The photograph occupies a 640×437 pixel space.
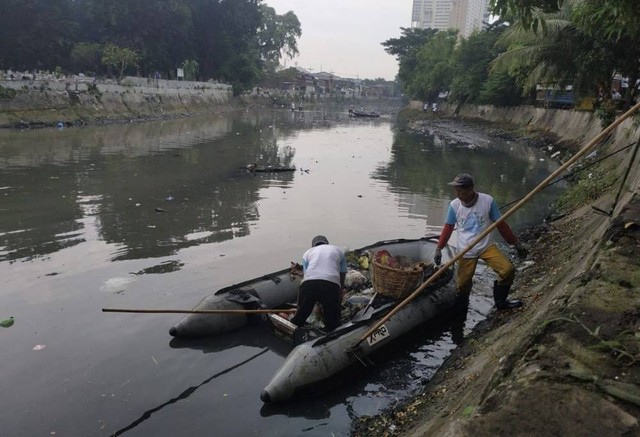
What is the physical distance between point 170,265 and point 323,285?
189 inches

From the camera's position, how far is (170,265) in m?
10.0

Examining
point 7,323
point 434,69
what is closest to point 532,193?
point 7,323

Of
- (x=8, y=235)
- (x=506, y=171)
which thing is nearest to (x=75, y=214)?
(x=8, y=235)

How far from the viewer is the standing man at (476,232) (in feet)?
21.8

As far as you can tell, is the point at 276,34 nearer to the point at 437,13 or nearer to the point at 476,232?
the point at 437,13

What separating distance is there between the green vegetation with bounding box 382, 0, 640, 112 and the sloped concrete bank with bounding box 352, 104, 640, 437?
9.90 ft

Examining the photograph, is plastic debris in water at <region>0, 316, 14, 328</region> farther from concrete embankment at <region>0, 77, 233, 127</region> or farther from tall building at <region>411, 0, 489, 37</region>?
tall building at <region>411, 0, 489, 37</region>

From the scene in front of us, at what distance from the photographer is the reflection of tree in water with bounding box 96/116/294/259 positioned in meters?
11.8

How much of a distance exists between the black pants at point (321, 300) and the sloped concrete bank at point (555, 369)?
146 centimetres

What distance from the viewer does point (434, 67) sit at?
63.2 metres

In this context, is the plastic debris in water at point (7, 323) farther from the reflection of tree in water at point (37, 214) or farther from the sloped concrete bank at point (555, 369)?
the sloped concrete bank at point (555, 369)

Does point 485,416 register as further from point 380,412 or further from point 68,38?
point 68,38

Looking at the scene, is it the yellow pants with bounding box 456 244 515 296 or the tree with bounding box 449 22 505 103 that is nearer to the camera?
the yellow pants with bounding box 456 244 515 296

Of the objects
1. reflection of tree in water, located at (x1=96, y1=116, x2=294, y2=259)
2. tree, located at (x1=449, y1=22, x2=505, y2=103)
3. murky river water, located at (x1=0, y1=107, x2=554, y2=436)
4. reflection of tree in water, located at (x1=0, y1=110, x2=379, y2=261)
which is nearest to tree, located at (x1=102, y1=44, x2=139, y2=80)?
reflection of tree in water, located at (x1=0, y1=110, x2=379, y2=261)
